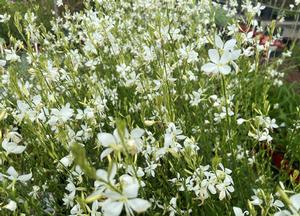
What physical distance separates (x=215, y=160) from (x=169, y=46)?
1349 millimetres

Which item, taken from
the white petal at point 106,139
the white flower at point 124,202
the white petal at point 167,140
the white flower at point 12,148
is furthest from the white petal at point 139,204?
the white flower at point 12,148

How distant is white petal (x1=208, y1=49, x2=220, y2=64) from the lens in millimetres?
1302

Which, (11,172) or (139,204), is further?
(11,172)

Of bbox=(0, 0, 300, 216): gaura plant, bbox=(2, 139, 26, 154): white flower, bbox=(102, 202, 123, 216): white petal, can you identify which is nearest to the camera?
bbox=(102, 202, 123, 216): white petal

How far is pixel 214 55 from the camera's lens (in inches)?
51.8

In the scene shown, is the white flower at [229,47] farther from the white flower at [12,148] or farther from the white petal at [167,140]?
the white flower at [12,148]

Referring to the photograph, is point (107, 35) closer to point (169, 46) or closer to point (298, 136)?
point (169, 46)

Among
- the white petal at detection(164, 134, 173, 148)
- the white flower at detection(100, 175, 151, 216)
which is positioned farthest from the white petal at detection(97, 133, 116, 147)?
the white petal at detection(164, 134, 173, 148)

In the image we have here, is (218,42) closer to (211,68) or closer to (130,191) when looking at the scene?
(211,68)

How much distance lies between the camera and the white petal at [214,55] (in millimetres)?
1302

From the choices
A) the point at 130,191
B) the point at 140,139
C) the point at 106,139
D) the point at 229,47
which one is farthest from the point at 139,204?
the point at 229,47

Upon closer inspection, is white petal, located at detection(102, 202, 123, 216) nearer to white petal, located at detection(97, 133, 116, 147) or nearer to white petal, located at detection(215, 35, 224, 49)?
white petal, located at detection(97, 133, 116, 147)

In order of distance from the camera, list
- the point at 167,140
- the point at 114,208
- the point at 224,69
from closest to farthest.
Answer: the point at 114,208 → the point at 224,69 → the point at 167,140

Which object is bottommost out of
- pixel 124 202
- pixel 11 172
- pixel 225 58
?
pixel 11 172
